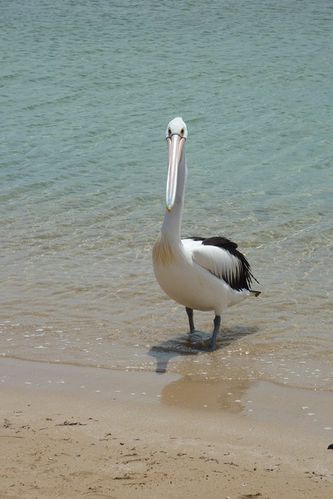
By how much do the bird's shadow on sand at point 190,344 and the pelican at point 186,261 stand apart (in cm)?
6

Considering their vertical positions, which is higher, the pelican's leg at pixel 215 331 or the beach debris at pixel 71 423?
the beach debris at pixel 71 423

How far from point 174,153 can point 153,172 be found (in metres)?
4.68

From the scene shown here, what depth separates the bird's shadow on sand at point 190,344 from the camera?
5.37 metres

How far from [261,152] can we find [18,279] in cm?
480

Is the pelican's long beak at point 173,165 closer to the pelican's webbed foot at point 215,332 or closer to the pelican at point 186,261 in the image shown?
the pelican at point 186,261

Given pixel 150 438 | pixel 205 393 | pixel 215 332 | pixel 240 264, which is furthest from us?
pixel 240 264

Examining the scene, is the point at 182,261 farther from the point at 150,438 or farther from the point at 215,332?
the point at 150,438

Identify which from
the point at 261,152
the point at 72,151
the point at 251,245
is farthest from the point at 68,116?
the point at 251,245

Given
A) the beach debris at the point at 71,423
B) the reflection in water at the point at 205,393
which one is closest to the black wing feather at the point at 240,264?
the reflection in water at the point at 205,393

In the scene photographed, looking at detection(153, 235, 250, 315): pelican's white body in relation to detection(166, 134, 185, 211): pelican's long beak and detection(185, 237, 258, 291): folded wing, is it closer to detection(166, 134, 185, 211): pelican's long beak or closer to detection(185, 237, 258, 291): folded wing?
detection(185, 237, 258, 291): folded wing

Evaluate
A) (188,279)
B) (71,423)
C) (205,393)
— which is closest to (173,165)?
(188,279)

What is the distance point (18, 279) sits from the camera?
6695 mm

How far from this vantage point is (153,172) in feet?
33.1

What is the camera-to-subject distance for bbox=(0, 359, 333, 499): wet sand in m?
3.43
